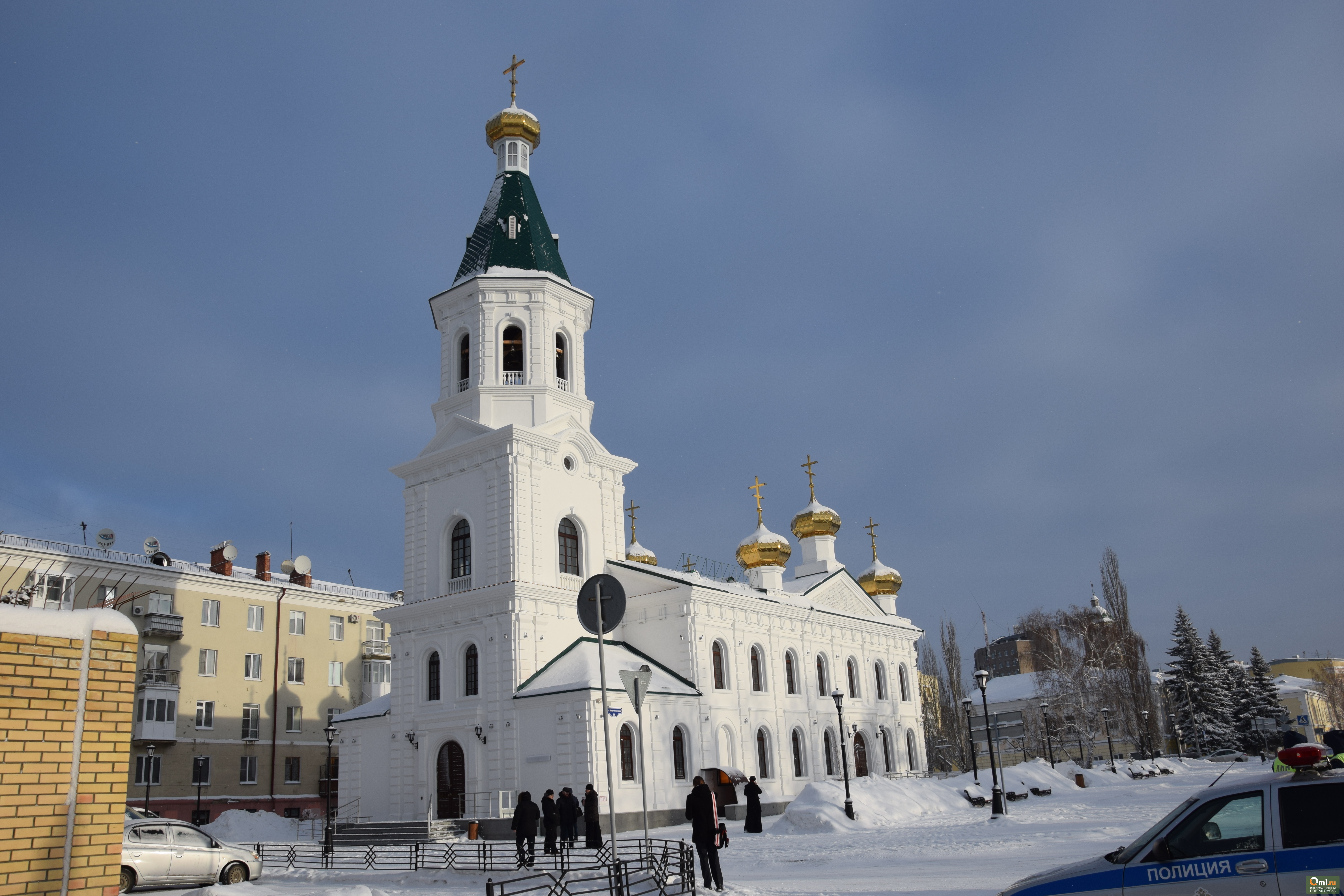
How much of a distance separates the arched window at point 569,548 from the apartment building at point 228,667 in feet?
34.1

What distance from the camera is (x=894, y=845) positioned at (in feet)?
63.9

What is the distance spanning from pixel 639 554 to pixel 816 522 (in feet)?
28.8

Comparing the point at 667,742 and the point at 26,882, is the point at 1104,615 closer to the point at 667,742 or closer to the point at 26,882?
the point at 667,742

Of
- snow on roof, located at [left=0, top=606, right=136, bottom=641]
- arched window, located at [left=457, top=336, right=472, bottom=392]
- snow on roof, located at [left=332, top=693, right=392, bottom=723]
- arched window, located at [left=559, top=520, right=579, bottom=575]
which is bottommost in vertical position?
snow on roof, located at [left=0, top=606, right=136, bottom=641]

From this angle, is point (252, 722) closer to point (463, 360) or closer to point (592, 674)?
point (463, 360)

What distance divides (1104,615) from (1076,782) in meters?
32.4

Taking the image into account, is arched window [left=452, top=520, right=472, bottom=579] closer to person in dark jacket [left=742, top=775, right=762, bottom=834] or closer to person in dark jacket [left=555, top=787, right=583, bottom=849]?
person in dark jacket [left=555, top=787, right=583, bottom=849]

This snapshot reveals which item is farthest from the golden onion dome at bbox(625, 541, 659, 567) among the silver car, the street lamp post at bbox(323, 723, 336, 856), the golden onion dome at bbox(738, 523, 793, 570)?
the silver car

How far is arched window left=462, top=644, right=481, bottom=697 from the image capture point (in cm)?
3033

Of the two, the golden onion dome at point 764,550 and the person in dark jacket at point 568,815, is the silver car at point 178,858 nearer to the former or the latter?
the person in dark jacket at point 568,815

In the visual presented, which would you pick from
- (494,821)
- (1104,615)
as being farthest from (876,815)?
(1104,615)

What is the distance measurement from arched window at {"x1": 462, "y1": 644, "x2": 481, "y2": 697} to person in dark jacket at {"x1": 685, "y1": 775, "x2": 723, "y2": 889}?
17.8 m

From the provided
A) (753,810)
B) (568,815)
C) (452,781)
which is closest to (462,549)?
(452,781)

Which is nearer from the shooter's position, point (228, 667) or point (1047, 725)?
point (228, 667)
